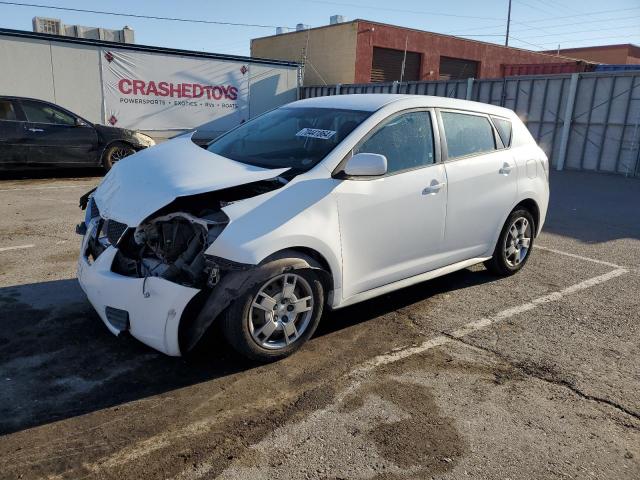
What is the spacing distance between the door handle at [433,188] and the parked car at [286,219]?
1 centimetres

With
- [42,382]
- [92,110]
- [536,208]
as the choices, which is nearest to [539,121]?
[536,208]

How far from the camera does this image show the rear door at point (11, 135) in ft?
34.4

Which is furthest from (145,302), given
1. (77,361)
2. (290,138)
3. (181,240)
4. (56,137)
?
(56,137)

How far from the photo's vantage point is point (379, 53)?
27.6 meters

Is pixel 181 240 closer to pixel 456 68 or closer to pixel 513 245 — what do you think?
pixel 513 245

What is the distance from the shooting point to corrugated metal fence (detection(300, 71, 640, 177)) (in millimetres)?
13727

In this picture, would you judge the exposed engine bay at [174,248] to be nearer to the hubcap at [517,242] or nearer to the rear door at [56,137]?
the hubcap at [517,242]

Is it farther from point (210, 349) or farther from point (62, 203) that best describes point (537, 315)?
point (62, 203)

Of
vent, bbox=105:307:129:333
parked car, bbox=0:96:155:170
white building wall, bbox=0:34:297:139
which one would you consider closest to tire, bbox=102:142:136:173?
parked car, bbox=0:96:155:170

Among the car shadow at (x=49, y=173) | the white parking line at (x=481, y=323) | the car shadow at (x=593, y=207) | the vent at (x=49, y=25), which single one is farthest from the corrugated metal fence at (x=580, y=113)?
the vent at (x=49, y=25)

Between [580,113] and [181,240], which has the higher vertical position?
[580,113]

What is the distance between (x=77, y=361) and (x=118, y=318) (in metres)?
0.47

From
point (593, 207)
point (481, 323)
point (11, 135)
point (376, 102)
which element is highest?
point (376, 102)

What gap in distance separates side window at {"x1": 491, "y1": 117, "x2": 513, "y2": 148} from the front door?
112 centimetres
